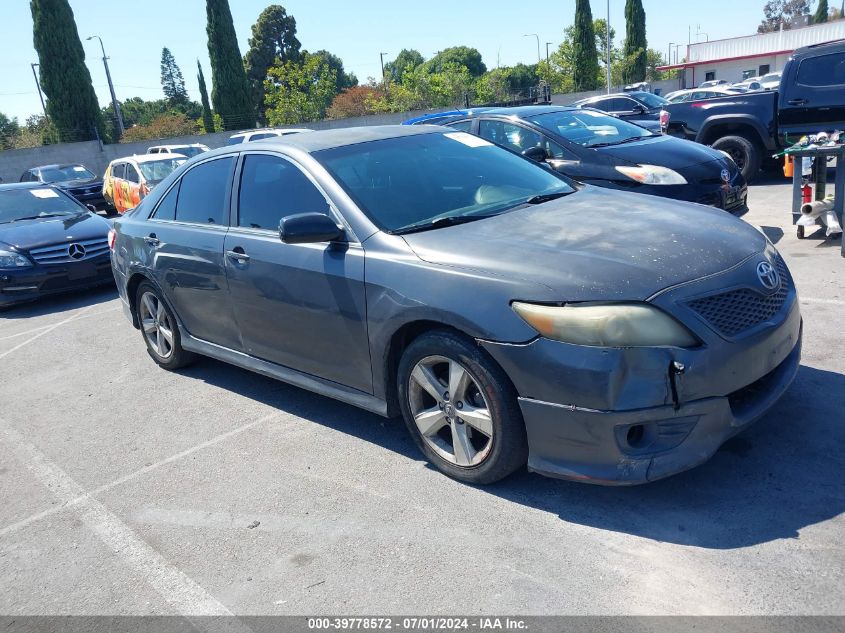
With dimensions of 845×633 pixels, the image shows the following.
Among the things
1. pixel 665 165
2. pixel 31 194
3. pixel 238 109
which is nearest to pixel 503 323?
pixel 665 165

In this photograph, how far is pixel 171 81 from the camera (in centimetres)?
10356

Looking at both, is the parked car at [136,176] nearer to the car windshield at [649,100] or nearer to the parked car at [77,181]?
the parked car at [77,181]

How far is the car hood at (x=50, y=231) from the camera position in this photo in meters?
8.88

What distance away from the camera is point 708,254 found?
3287 mm

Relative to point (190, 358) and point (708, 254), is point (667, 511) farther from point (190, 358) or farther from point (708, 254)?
point (190, 358)

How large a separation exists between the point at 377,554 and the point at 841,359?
10.2 ft

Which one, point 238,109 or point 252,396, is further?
point 238,109

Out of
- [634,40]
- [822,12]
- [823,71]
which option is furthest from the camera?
[822,12]

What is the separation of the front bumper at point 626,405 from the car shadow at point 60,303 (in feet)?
24.3

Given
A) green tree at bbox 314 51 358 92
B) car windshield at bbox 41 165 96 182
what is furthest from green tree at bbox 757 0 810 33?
car windshield at bbox 41 165 96 182

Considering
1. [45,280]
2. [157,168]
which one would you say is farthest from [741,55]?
[45,280]

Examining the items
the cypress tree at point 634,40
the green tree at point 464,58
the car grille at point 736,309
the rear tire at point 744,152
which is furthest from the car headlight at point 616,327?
the green tree at point 464,58

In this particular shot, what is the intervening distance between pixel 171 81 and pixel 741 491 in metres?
112

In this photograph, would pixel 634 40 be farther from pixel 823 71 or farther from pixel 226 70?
pixel 823 71
